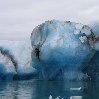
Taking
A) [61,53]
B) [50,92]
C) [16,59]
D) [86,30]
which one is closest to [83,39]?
[86,30]

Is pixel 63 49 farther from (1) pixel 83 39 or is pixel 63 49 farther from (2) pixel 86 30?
(2) pixel 86 30

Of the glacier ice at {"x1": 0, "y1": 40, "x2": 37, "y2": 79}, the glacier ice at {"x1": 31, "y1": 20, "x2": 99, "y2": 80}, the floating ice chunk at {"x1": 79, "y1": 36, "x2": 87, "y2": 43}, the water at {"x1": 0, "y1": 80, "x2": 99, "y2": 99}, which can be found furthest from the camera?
the glacier ice at {"x1": 0, "y1": 40, "x2": 37, "y2": 79}

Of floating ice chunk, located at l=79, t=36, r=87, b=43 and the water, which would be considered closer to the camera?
the water

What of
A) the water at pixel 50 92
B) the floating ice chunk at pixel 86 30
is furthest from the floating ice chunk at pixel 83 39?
the water at pixel 50 92

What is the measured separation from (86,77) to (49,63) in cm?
356

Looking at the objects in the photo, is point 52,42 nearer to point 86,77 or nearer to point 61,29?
point 61,29

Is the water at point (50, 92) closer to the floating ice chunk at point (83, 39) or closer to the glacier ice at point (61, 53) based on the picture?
the glacier ice at point (61, 53)

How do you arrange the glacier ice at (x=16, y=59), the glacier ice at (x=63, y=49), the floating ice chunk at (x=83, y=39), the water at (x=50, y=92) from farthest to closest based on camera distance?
1. the glacier ice at (x=16, y=59)
2. the glacier ice at (x=63, y=49)
3. the floating ice chunk at (x=83, y=39)
4. the water at (x=50, y=92)

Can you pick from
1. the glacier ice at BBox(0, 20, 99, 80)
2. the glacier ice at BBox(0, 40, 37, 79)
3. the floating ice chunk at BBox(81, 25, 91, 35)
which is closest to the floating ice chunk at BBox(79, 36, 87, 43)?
the glacier ice at BBox(0, 20, 99, 80)

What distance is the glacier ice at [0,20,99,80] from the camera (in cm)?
2917

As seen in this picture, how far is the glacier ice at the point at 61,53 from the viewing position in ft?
95.7

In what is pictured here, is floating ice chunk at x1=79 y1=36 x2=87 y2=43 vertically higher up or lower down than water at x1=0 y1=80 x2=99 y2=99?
higher up

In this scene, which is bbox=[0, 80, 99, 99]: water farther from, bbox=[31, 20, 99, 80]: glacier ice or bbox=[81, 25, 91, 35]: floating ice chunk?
bbox=[81, 25, 91, 35]: floating ice chunk

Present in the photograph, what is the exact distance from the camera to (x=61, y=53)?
29.4 m
